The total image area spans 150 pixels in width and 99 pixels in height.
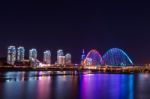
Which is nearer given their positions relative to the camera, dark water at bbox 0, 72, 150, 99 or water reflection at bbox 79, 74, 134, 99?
dark water at bbox 0, 72, 150, 99

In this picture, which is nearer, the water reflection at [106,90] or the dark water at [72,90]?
the dark water at [72,90]

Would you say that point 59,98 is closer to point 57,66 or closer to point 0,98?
point 0,98

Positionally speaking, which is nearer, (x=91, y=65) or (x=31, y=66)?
(x=91, y=65)

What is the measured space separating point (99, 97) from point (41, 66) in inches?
3900

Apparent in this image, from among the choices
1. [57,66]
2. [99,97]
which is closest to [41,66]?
[57,66]

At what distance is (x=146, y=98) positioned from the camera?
72.2ft

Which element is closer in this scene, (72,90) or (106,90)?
(72,90)

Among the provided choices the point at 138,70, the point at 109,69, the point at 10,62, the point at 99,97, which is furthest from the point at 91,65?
the point at 99,97

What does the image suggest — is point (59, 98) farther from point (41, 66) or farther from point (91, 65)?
point (41, 66)

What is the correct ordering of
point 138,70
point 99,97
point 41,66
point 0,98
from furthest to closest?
point 41,66, point 138,70, point 99,97, point 0,98

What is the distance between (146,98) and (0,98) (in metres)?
8.72

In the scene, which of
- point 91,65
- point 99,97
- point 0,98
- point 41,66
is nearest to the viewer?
point 0,98

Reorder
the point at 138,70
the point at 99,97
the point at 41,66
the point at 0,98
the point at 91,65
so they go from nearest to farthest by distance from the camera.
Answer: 1. the point at 0,98
2. the point at 99,97
3. the point at 91,65
4. the point at 138,70
5. the point at 41,66

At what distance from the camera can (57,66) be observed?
400 feet
